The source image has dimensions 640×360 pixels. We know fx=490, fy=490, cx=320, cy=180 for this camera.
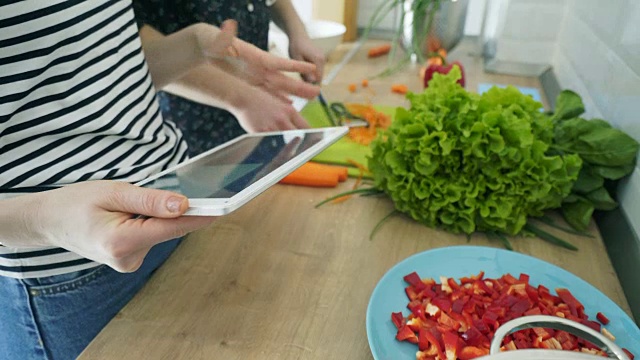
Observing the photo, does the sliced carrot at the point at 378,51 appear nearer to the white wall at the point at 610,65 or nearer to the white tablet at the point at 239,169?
the white wall at the point at 610,65

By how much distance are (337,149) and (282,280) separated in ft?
1.31

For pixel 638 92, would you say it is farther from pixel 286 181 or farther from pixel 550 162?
pixel 286 181

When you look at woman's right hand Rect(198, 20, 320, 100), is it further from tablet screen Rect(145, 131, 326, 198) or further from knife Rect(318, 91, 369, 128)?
knife Rect(318, 91, 369, 128)

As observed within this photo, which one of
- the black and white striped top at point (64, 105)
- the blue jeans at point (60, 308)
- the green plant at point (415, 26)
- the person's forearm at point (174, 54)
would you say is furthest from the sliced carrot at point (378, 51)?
the blue jeans at point (60, 308)

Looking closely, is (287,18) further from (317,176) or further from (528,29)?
(528,29)

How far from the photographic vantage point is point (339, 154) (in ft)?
3.15

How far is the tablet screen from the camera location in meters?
0.50

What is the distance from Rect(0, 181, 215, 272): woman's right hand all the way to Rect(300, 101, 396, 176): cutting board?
0.48m

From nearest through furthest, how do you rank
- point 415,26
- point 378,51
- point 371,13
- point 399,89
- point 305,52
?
point 305,52
point 399,89
point 415,26
point 378,51
point 371,13

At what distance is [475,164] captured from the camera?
0.70 meters

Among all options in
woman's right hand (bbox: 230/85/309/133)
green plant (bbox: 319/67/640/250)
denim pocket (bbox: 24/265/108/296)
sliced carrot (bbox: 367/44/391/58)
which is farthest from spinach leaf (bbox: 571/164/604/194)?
sliced carrot (bbox: 367/44/391/58)

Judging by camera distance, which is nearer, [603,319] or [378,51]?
[603,319]

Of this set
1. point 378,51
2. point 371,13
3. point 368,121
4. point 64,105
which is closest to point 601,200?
point 368,121

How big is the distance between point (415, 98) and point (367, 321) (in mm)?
394
